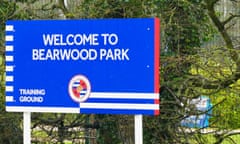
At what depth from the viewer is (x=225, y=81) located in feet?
25.5

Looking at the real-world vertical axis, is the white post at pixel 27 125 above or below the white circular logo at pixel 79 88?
below

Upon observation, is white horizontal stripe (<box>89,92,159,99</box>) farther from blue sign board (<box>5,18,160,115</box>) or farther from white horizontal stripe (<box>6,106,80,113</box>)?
white horizontal stripe (<box>6,106,80,113</box>)

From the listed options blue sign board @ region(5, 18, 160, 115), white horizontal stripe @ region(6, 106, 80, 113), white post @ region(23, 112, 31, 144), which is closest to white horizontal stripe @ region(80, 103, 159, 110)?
blue sign board @ region(5, 18, 160, 115)

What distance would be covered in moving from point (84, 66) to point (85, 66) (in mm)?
10

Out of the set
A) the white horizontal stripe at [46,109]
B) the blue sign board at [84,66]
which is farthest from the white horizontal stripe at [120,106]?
the white horizontal stripe at [46,109]

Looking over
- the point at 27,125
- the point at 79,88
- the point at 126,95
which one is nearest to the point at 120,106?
the point at 126,95

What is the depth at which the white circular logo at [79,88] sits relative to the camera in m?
5.72

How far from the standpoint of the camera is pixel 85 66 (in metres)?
5.79

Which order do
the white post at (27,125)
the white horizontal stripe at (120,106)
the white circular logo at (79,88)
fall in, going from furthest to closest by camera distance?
the white post at (27,125) < the white circular logo at (79,88) < the white horizontal stripe at (120,106)

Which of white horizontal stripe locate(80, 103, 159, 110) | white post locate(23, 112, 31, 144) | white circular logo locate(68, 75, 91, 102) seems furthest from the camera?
white post locate(23, 112, 31, 144)

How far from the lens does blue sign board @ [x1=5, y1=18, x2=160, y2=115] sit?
559 centimetres

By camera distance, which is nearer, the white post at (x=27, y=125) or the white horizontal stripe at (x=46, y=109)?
the white horizontal stripe at (x=46, y=109)

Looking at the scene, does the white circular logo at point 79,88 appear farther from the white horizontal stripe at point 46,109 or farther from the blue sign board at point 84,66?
the white horizontal stripe at point 46,109

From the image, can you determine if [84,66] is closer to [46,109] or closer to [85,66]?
[85,66]
